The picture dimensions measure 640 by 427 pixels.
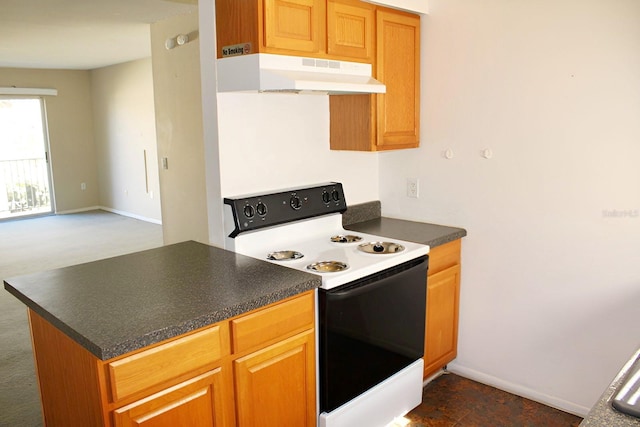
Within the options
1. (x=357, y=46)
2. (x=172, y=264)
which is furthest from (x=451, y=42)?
(x=172, y=264)

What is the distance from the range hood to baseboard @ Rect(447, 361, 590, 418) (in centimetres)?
171

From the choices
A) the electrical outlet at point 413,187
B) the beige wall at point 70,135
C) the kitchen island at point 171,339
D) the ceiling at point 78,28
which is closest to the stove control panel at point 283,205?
the kitchen island at point 171,339

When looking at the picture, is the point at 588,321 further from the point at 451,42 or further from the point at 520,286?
the point at 451,42

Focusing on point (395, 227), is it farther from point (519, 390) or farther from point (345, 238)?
point (519, 390)

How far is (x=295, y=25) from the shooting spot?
2.25 metres

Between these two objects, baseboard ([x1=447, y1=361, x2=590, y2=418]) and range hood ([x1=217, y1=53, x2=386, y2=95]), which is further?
baseboard ([x1=447, y1=361, x2=590, y2=418])

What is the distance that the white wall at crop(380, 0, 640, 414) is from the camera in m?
2.38

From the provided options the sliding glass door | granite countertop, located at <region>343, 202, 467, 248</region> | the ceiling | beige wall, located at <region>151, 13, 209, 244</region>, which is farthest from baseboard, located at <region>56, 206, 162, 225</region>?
granite countertop, located at <region>343, 202, 467, 248</region>

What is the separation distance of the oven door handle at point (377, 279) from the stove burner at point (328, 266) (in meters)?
0.10

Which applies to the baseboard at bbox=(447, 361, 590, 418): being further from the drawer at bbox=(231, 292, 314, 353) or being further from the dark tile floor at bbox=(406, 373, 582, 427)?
the drawer at bbox=(231, 292, 314, 353)

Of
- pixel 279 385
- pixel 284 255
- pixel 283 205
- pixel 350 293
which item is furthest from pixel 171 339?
pixel 283 205

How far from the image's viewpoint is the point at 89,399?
5.16 feet

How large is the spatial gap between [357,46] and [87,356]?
1.82 m

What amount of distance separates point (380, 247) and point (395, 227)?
1.54 ft
